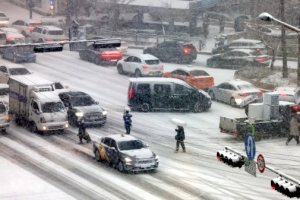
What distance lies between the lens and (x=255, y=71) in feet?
144

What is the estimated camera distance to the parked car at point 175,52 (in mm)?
48756

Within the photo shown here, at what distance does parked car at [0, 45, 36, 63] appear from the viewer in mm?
48125

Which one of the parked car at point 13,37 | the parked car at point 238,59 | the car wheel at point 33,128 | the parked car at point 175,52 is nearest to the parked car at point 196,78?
the parked car at point 238,59

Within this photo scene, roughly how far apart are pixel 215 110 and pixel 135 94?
4432 mm

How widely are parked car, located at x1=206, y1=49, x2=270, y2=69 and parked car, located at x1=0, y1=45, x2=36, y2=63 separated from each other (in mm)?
12713

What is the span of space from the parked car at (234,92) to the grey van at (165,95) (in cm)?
181

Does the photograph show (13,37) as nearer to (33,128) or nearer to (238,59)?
(238,59)

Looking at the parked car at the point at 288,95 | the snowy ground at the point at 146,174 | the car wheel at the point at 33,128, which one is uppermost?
the parked car at the point at 288,95

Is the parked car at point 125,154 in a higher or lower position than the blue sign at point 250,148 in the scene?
lower

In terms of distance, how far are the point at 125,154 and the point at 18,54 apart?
24.2 meters

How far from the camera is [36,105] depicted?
107 ft

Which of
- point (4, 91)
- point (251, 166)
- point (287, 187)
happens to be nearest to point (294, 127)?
point (251, 166)

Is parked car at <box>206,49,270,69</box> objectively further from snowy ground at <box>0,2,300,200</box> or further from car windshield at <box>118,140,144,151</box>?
car windshield at <box>118,140,144,151</box>

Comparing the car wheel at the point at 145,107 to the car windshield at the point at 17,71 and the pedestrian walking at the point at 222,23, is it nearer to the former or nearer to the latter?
the car windshield at the point at 17,71
